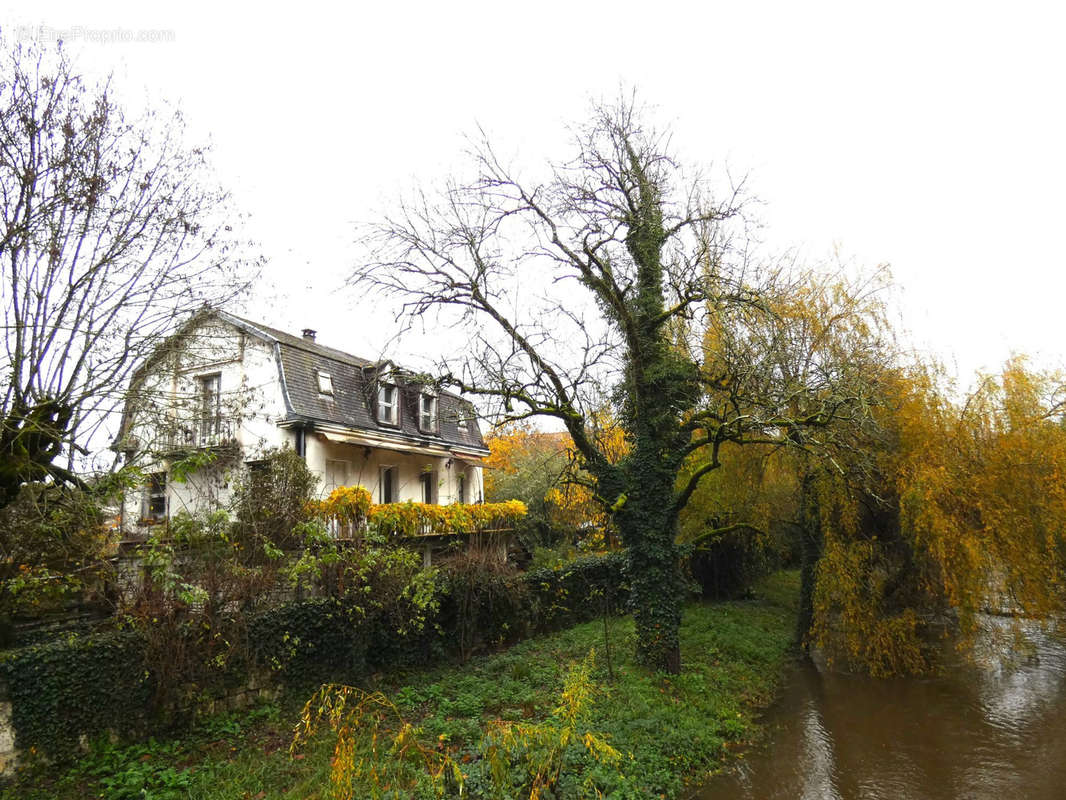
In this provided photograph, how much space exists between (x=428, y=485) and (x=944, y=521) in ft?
50.6

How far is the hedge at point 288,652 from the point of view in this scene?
21.5 feet

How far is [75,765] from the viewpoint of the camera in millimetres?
6609

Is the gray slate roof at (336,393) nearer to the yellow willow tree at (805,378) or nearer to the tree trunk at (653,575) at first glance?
the tree trunk at (653,575)

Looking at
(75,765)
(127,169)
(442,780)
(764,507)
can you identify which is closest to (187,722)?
(75,765)

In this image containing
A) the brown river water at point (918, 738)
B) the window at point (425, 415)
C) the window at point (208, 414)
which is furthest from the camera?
the window at point (425, 415)

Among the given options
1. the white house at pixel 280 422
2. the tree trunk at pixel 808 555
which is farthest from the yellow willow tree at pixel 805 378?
the white house at pixel 280 422

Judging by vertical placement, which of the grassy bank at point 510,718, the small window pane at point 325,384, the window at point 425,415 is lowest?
the grassy bank at point 510,718

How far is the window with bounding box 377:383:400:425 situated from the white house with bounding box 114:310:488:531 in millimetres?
35

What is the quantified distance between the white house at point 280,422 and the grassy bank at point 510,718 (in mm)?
3455

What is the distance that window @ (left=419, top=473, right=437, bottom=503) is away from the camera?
69.9 feet

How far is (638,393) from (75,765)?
381 inches

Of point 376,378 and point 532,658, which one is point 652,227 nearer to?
point 376,378

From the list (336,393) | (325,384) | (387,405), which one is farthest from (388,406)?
(325,384)

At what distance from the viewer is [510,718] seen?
891 cm
